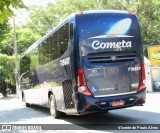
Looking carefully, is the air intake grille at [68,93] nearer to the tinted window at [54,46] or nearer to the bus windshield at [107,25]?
the tinted window at [54,46]

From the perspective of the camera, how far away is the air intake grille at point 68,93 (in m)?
10.6

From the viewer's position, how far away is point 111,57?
10.2 m

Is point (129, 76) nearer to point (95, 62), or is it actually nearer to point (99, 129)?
point (95, 62)

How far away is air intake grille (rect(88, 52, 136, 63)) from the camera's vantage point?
1001cm

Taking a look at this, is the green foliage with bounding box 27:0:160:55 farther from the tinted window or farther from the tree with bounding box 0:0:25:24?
the tree with bounding box 0:0:25:24

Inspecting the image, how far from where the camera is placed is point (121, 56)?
33.9 feet

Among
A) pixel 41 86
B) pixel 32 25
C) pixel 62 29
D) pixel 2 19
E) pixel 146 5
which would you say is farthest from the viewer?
pixel 32 25

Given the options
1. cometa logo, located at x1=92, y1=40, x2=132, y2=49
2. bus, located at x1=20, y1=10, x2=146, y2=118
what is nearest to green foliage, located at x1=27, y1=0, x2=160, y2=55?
bus, located at x1=20, y1=10, x2=146, y2=118

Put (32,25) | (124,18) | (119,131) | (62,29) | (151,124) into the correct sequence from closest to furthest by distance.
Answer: (119,131), (151,124), (124,18), (62,29), (32,25)

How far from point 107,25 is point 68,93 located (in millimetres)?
2401

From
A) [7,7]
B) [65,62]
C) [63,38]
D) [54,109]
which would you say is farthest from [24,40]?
[7,7]

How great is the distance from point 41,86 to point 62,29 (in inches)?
172

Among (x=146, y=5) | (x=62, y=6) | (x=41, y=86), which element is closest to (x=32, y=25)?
(x=62, y=6)

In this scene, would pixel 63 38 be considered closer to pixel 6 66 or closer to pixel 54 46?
pixel 54 46
